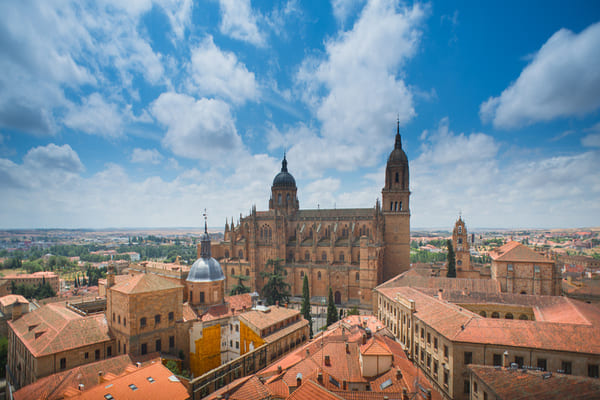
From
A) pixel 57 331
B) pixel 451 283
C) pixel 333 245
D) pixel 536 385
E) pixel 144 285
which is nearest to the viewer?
pixel 536 385

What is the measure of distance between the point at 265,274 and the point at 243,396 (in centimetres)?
3890

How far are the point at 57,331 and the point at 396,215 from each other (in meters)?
54.2

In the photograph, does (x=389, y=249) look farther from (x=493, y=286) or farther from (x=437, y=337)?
(x=437, y=337)

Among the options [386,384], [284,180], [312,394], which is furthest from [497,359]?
[284,180]

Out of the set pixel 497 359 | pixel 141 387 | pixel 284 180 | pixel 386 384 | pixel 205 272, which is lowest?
A: pixel 386 384

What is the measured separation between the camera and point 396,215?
2467 inches

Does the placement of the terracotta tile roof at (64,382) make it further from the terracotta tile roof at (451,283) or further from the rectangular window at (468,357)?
the terracotta tile roof at (451,283)

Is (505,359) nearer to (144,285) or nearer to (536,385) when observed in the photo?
(536,385)

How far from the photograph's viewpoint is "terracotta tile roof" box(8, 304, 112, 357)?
27781 mm

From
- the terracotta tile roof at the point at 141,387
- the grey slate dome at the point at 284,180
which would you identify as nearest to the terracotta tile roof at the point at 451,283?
the terracotta tile roof at the point at 141,387

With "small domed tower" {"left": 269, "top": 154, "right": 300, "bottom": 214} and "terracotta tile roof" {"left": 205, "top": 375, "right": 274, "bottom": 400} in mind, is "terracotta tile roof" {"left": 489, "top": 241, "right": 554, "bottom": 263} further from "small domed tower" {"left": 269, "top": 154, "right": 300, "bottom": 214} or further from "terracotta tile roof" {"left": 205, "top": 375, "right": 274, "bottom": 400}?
"small domed tower" {"left": 269, "top": 154, "right": 300, "bottom": 214}

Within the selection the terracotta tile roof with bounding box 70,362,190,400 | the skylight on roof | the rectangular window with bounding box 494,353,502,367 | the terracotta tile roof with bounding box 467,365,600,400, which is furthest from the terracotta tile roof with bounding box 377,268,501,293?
the terracotta tile roof with bounding box 70,362,190,400

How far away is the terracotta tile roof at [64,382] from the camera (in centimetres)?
2165

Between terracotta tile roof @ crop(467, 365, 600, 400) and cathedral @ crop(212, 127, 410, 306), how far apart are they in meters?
38.4
